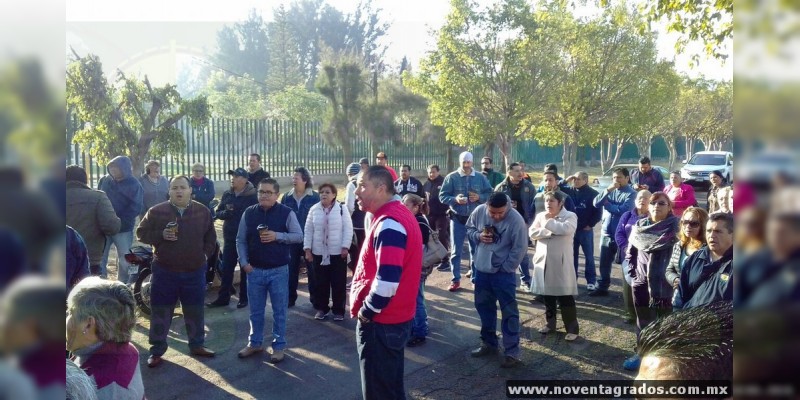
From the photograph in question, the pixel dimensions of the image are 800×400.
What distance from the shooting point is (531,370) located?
5309 mm

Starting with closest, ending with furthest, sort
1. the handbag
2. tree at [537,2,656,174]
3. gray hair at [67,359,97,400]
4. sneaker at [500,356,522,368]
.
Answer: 1. gray hair at [67,359,97,400]
2. sneaker at [500,356,522,368]
3. the handbag
4. tree at [537,2,656,174]

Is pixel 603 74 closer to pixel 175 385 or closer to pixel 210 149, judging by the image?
pixel 210 149

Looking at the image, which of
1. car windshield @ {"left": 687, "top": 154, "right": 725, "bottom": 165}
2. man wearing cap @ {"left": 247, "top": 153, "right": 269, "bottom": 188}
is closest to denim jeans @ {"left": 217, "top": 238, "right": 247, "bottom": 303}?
man wearing cap @ {"left": 247, "top": 153, "right": 269, "bottom": 188}

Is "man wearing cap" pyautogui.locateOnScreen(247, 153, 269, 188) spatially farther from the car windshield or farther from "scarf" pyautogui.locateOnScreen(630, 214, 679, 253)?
the car windshield

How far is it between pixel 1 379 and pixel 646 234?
530cm

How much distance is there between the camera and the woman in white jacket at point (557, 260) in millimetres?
5898

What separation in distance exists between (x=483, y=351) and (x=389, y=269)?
233 cm

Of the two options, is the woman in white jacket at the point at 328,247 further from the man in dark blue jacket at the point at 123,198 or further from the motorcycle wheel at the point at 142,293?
the man in dark blue jacket at the point at 123,198

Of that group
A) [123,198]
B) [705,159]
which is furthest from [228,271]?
[705,159]

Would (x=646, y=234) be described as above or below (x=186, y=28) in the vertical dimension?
below

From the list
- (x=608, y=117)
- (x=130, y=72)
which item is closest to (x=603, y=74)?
(x=608, y=117)

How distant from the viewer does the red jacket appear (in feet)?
11.9

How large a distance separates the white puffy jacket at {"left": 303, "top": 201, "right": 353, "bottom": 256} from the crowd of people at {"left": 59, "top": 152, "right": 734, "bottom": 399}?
0.01 meters

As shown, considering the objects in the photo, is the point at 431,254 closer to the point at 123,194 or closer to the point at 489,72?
the point at 123,194
